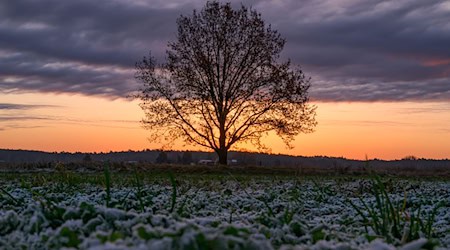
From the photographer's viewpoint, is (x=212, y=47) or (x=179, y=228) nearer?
(x=179, y=228)

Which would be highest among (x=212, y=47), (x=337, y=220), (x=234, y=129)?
(x=212, y=47)

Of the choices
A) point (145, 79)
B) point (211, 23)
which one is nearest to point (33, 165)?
point (145, 79)

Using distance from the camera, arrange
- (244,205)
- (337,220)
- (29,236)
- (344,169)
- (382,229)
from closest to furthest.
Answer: (29,236) → (382,229) → (337,220) → (244,205) → (344,169)

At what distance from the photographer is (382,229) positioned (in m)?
3.84

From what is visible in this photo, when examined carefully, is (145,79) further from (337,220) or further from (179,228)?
(179,228)

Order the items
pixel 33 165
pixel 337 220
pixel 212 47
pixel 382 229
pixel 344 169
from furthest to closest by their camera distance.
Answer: pixel 212 47 < pixel 344 169 < pixel 33 165 < pixel 337 220 < pixel 382 229

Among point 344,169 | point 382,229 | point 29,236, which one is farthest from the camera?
point 344,169

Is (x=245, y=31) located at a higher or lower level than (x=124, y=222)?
higher

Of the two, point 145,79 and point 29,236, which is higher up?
point 145,79

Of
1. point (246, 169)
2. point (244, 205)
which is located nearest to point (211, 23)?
point (246, 169)

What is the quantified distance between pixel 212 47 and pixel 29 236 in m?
36.9

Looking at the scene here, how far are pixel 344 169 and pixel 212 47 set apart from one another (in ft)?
49.1

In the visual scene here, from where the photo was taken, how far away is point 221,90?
39469mm

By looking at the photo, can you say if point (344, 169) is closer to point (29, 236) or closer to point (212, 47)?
point (212, 47)
